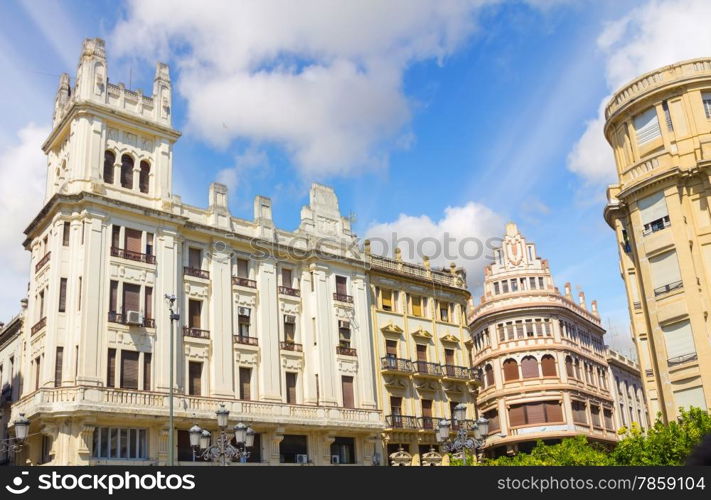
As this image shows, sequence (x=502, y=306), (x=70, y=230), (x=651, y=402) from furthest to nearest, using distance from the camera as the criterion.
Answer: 1. (x=502, y=306)
2. (x=651, y=402)
3. (x=70, y=230)

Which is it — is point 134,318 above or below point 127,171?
below

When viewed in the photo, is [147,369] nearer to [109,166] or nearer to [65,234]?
[65,234]

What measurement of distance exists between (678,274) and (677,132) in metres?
6.53

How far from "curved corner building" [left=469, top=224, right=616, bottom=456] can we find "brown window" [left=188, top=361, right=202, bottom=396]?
30.8 meters

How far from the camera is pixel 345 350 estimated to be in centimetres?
4259

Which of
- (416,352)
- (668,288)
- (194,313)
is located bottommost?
(668,288)

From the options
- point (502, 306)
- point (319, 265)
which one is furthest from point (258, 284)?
point (502, 306)

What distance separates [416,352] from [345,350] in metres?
5.44

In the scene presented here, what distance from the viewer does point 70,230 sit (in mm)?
35156

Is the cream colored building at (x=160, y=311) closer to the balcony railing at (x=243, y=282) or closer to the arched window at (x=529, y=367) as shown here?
the balcony railing at (x=243, y=282)

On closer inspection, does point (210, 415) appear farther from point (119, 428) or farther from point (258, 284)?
point (258, 284)

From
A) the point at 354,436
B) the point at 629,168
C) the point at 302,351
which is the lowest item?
the point at 354,436

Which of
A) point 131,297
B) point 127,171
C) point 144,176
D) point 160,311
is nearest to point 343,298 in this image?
point 160,311

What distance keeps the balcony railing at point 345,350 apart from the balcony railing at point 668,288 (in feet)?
52.3
